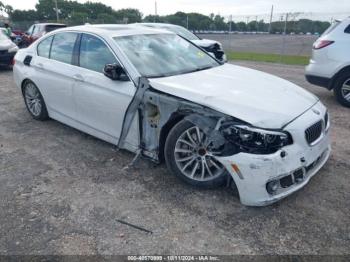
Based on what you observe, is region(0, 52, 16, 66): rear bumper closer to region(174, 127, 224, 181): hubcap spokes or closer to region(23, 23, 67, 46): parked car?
region(23, 23, 67, 46): parked car

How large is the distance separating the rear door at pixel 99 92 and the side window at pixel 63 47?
248 millimetres

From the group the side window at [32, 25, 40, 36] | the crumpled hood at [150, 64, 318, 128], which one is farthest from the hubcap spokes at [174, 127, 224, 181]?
the side window at [32, 25, 40, 36]

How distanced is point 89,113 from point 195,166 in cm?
177

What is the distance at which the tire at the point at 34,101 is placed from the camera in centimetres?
536

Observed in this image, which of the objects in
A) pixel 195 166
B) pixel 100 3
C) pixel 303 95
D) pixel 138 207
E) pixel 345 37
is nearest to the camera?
pixel 138 207

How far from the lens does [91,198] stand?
132 inches

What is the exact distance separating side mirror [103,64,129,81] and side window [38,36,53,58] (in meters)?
1.84

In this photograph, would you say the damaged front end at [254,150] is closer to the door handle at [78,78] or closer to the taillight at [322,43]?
the door handle at [78,78]

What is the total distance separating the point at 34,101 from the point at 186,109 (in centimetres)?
349

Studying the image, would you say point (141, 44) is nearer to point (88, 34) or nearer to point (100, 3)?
point (88, 34)

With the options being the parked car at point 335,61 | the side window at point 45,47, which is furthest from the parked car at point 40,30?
the parked car at point 335,61

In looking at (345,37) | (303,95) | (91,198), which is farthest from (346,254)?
(345,37)

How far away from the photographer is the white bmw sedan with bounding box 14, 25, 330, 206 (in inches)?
115

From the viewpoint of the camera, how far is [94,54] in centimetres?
Result: 423
